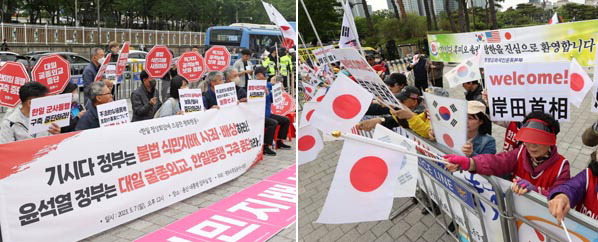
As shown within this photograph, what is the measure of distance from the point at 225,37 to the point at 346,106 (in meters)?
28.0

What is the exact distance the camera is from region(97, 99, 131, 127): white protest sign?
17.8 ft

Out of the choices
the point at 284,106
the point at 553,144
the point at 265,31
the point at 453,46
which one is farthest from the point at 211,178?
the point at 265,31

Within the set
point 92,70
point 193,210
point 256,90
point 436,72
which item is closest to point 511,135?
point 193,210

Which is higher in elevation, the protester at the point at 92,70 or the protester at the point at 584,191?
the protester at the point at 92,70

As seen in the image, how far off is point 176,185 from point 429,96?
375 cm

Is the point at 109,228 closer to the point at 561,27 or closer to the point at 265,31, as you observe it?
the point at 561,27

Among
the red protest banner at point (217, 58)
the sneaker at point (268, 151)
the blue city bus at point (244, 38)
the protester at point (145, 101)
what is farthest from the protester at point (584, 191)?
the blue city bus at point (244, 38)

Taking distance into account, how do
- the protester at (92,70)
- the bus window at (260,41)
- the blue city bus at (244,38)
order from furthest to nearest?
the bus window at (260,41) → the blue city bus at (244,38) → the protester at (92,70)

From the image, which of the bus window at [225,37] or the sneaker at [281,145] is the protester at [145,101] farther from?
the bus window at [225,37]

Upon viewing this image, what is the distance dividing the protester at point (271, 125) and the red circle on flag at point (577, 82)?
5274mm

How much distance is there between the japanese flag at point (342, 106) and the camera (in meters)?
3.83

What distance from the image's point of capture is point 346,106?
3.95 m

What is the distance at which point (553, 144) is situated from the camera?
2.99m

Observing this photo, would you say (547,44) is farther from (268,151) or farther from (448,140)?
(448,140)
